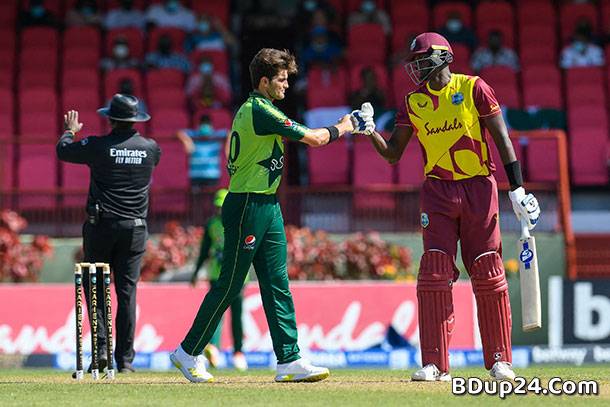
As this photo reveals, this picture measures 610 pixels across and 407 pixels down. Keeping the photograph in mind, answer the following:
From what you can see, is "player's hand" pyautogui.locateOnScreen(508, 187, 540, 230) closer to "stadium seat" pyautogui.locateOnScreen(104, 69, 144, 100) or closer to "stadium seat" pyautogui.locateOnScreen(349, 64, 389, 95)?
"stadium seat" pyautogui.locateOnScreen(349, 64, 389, 95)

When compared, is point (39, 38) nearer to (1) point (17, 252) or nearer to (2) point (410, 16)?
(1) point (17, 252)

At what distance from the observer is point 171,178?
18250 millimetres

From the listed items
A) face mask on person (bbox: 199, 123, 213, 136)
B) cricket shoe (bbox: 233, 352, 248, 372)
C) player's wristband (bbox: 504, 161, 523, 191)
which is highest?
face mask on person (bbox: 199, 123, 213, 136)

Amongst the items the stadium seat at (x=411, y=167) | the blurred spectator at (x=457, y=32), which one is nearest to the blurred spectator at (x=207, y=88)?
the stadium seat at (x=411, y=167)

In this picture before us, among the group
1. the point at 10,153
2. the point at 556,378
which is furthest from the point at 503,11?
the point at 556,378

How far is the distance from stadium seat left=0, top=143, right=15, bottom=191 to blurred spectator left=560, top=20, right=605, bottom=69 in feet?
27.8

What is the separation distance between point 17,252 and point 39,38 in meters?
5.59

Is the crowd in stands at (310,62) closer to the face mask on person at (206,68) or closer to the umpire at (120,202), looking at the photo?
the face mask on person at (206,68)

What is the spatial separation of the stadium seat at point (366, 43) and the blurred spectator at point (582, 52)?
2.80 meters

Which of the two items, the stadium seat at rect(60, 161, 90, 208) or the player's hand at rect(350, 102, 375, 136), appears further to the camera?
the stadium seat at rect(60, 161, 90, 208)

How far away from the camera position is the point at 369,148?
1888 centimetres

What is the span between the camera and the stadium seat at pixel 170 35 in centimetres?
2230

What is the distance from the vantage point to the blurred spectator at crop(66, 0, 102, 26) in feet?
75.0

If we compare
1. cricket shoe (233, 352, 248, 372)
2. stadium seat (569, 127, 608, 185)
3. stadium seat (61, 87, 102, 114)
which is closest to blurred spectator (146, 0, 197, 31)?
stadium seat (61, 87, 102, 114)
